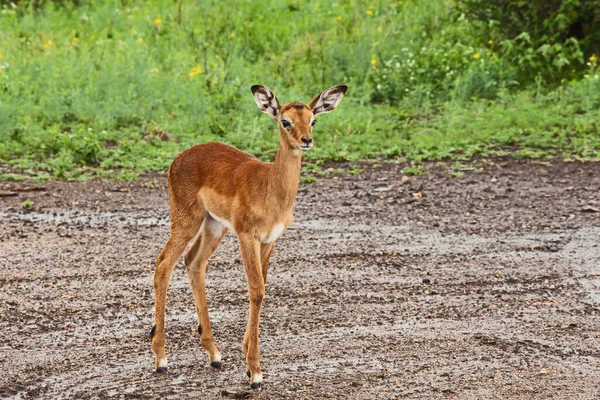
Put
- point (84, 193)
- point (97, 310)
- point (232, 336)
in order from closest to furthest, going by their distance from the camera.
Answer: point (232, 336) → point (97, 310) → point (84, 193)

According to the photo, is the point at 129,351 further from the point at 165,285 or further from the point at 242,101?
the point at 242,101

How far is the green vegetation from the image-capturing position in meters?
12.6

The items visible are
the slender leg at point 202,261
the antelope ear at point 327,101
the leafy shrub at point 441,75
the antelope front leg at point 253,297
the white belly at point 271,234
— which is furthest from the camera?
the leafy shrub at point 441,75

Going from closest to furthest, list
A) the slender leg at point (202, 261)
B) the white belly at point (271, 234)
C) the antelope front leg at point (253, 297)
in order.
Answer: the antelope front leg at point (253, 297)
the white belly at point (271, 234)
the slender leg at point (202, 261)

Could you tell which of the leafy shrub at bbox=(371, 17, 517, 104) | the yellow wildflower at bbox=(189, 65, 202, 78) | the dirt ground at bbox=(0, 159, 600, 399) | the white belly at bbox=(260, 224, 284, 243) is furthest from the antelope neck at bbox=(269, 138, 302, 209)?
the yellow wildflower at bbox=(189, 65, 202, 78)

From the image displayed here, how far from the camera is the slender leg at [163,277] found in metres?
6.02

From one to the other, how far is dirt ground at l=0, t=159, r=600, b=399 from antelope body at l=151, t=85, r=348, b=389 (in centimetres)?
31

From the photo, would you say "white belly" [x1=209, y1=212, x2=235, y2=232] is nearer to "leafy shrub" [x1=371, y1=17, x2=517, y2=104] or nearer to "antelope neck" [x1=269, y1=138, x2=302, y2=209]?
"antelope neck" [x1=269, y1=138, x2=302, y2=209]

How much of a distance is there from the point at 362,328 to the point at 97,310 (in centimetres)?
186

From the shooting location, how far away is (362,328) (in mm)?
6809

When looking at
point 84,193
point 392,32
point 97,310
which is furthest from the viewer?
point 392,32

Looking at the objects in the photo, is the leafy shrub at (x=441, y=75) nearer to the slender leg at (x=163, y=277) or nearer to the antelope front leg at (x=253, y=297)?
the slender leg at (x=163, y=277)

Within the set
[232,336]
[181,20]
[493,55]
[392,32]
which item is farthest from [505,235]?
[181,20]

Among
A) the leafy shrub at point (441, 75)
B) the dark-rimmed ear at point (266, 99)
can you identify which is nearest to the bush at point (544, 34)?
the leafy shrub at point (441, 75)
